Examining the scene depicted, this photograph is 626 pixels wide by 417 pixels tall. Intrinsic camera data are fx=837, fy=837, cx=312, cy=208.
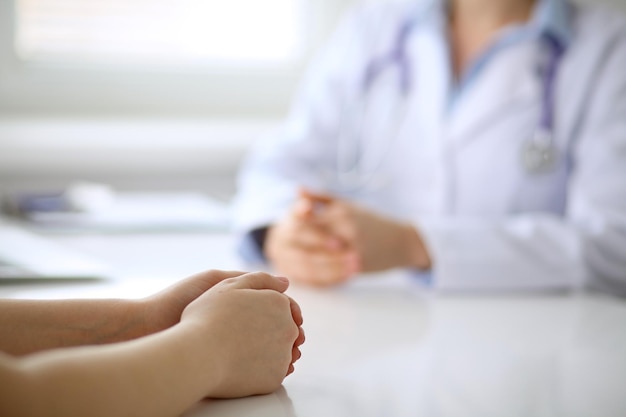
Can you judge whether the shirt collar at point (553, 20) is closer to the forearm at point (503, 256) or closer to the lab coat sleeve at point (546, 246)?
the lab coat sleeve at point (546, 246)

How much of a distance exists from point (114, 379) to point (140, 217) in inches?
33.6

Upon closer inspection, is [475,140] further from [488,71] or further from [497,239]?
[497,239]

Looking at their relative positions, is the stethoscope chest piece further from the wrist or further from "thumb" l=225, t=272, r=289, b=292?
"thumb" l=225, t=272, r=289, b=292

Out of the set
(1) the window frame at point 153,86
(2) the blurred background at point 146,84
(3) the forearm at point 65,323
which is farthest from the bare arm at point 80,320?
(1) the window frame at point 153,86

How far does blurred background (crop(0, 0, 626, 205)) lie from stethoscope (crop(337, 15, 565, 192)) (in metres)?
0.44

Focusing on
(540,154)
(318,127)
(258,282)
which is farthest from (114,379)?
(318,127)

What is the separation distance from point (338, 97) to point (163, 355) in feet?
3.06

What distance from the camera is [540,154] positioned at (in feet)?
3.58

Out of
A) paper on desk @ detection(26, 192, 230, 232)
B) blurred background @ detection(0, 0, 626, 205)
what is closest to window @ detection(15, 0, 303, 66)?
blurred background @ detection(0, 0, 626, 205)

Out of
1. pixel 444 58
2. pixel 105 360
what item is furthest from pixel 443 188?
pixel 105 360

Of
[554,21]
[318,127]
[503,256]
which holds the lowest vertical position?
[503,256]

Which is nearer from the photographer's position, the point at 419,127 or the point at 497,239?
the point at 497,239

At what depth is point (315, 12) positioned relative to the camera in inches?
75.4

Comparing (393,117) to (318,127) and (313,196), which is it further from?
(313,196)
